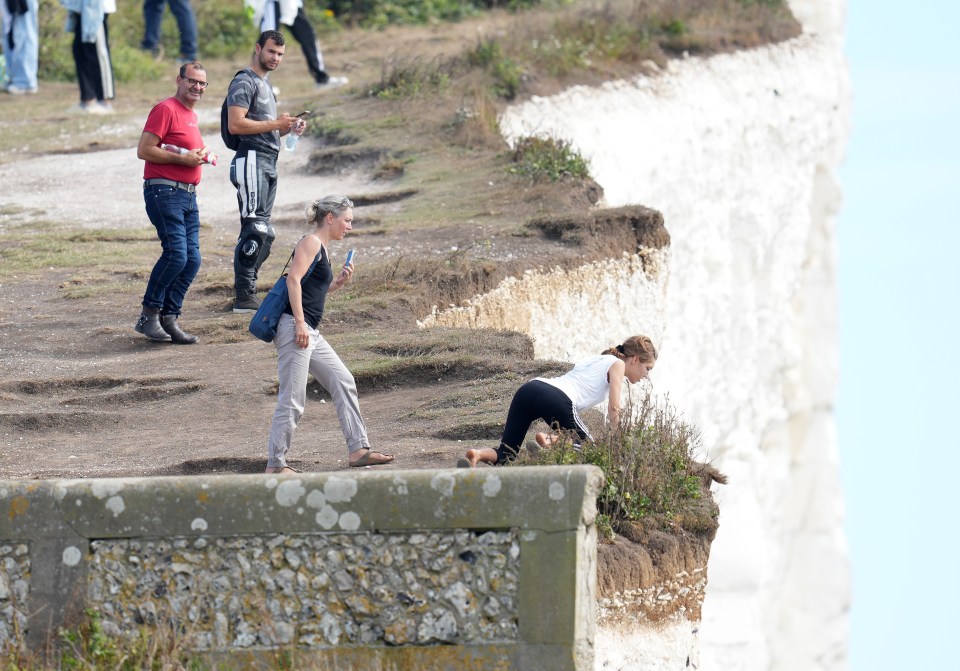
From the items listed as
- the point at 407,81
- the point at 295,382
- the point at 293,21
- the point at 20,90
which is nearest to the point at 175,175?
the point at 295,382

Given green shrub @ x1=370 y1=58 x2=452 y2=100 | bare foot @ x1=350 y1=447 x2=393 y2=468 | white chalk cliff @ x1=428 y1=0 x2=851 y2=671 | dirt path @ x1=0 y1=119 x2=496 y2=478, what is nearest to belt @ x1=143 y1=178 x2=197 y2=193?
dirt path @ x1=0 y1=119 x2=496 y2=478

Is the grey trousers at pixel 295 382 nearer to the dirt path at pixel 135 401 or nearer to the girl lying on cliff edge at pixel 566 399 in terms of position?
the dirt path at pixel 135 401

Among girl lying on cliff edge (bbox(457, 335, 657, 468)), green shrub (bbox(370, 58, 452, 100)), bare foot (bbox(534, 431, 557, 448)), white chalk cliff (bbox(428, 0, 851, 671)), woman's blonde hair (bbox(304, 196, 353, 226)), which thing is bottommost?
white chalk cliff (bbox(428, 0, 851, 671))

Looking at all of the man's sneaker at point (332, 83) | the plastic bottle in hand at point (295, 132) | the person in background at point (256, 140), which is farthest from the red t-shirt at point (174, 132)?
the man's sneaker at point (332, 83)

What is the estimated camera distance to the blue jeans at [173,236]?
9414mm

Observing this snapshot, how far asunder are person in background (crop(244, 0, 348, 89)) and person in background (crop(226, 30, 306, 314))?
780 centimetres

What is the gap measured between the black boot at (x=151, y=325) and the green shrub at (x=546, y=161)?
5.97m

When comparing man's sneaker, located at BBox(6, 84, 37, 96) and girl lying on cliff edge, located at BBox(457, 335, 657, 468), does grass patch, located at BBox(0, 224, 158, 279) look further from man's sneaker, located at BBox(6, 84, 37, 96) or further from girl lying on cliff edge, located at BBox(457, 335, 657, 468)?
man's sneaker, located at BBox(6, 84, 37, 96)

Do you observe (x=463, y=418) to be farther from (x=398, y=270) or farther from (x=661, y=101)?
(x=661, y=101)

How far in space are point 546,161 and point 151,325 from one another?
21.0ft

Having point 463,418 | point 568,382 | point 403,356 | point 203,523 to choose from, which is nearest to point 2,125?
point 403,356

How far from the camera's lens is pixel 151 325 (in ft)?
33.5

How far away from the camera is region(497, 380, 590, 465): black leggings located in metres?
7.20

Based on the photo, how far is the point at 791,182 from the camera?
76.1 feet
